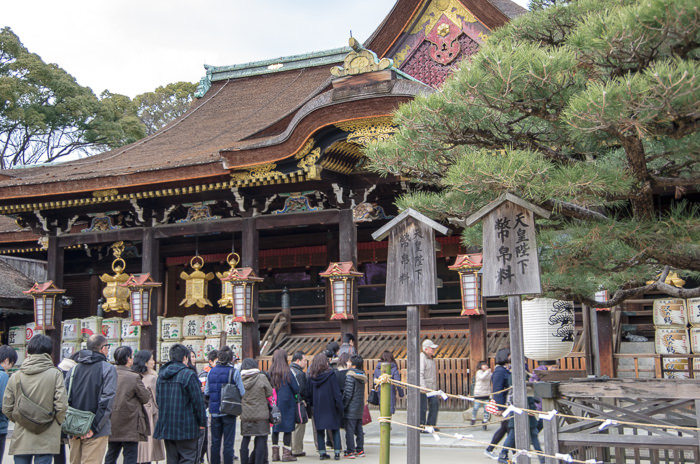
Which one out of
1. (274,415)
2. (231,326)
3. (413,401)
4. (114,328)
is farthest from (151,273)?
(413,401)

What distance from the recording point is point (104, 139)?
32.6m

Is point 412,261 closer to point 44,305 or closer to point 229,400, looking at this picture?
point 229,400

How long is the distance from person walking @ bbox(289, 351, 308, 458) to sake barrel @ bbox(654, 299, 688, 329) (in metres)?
6.70

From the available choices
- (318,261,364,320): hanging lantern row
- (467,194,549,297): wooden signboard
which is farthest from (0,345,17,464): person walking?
(318,261,364,320): hanging lantern row

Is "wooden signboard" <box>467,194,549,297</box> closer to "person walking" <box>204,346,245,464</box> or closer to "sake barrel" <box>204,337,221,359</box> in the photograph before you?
"person walking" <box>204,346,245,464</box>

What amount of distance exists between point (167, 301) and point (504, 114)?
14.7m

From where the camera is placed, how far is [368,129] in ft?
41.2

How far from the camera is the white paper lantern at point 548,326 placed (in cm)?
860

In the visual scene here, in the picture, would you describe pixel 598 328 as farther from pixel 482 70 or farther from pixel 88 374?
pixel 88 374

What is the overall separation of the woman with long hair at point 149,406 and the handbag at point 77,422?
916mm

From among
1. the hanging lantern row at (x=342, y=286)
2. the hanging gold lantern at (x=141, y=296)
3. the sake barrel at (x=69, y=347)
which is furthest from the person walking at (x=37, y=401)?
the sake barrel at (x=69, y=347)

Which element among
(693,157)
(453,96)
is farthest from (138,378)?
(693,157)

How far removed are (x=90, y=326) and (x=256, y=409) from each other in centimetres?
1061

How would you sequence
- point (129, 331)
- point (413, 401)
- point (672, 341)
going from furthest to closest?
point (129, 331), point (672, 341), point (413, 401)
